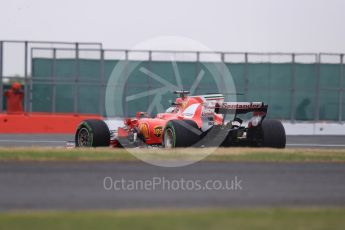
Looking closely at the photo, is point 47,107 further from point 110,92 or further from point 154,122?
point 154,122

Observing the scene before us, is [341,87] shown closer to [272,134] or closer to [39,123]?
[39,123]

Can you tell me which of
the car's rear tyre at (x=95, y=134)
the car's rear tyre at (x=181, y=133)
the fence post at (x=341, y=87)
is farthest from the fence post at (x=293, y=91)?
the car's rear tyre at (x=181, y=133)

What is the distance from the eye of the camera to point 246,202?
10875 millimetres

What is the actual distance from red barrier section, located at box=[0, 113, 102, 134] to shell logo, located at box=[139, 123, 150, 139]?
10369 millimetres

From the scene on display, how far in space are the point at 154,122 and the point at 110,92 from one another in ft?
40.3

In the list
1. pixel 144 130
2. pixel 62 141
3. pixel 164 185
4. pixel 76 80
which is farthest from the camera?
pixel 76 80

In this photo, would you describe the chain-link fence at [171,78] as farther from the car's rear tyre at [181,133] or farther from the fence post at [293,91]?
the car's rear tyre at [181,133]

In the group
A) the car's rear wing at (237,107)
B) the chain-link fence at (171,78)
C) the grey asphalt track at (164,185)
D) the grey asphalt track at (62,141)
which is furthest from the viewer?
the chain-link fence at (171,78)

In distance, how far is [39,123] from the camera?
30609 mm

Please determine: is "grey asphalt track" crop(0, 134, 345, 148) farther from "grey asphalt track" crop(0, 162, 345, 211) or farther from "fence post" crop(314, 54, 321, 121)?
"grey asphalt track" crop(0, 162, 345, 211)

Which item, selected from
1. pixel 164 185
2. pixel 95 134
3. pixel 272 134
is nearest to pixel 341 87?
pixel 272 134

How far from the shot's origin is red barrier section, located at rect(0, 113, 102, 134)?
99.9 feet

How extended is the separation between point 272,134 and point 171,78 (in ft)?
48.9

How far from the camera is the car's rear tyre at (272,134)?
19391 millimetres
